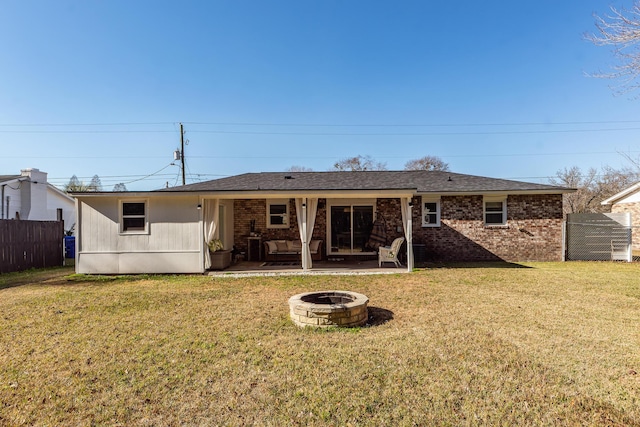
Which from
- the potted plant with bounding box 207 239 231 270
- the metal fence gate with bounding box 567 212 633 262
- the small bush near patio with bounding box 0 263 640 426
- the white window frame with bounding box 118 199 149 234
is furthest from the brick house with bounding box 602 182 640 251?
the white window frame with bounding box 118 199 149 234

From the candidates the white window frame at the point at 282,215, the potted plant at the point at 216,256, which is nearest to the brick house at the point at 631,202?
the white window frame at the point at 282,215

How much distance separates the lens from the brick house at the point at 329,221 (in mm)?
10234

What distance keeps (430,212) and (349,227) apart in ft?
10.7

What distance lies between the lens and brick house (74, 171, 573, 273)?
10234 mm

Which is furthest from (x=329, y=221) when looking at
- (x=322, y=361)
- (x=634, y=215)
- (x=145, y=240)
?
(x=634, y=215)

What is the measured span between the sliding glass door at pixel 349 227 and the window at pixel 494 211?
4462 mm

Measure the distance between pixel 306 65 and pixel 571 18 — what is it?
9680 millimetres

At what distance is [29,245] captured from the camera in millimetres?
11844

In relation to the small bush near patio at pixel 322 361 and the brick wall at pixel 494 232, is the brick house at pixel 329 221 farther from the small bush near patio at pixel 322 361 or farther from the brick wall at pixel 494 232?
the small bush near patio at pixel 322 361

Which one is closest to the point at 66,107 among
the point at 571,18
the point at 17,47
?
the point at 17,47

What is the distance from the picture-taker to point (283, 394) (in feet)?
10.3

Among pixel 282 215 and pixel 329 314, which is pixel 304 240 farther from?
pixel 329 314

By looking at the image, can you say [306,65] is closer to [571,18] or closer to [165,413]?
[571,18]

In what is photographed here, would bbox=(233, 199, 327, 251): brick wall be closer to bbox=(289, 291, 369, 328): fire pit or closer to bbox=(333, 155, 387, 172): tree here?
bbox=(289, 291, 369, 328): fire pit
